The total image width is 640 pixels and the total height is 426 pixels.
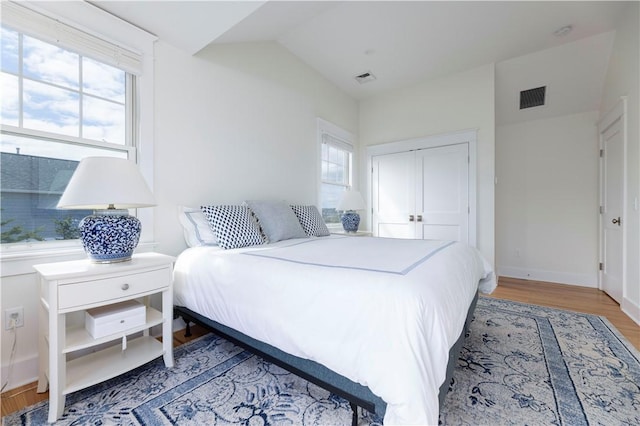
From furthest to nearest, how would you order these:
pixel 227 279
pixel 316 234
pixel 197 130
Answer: pixel 316 234, pixel 197 130, pixel 227 279

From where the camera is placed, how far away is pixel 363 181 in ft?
15.4

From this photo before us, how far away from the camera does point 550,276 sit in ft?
13.2

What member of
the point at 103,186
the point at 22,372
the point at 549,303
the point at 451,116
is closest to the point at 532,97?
the point at 451,116

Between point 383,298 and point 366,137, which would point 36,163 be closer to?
point 383,298

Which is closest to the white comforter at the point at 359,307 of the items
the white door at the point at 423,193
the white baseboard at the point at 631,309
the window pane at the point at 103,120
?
the window pane at the point at 103,120

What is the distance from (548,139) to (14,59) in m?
5.87

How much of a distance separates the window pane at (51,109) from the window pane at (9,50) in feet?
0.28

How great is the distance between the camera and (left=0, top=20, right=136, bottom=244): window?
1578 millimetres

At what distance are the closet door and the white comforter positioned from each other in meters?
2.46

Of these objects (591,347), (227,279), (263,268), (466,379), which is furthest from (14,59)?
(591,347)

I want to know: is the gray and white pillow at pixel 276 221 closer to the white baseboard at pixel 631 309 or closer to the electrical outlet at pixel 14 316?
the electrical outlet at pixel 14 316

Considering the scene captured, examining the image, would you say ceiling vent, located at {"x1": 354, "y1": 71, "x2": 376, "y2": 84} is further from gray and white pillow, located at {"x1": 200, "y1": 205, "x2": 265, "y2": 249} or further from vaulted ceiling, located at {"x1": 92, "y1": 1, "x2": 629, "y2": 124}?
gray and white pillow, located at {"x1": 200, "y1": 205, "x2": 265, "y2": 249}

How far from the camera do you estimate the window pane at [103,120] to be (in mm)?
1875

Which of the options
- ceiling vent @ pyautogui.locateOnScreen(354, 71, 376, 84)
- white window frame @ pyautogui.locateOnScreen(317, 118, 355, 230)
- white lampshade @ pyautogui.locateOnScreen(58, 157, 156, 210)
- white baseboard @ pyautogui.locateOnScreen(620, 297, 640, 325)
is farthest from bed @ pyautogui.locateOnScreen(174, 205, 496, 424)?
ceiling vent @ pyautogui.locateOnScreen(354, 71, 376, 84)
